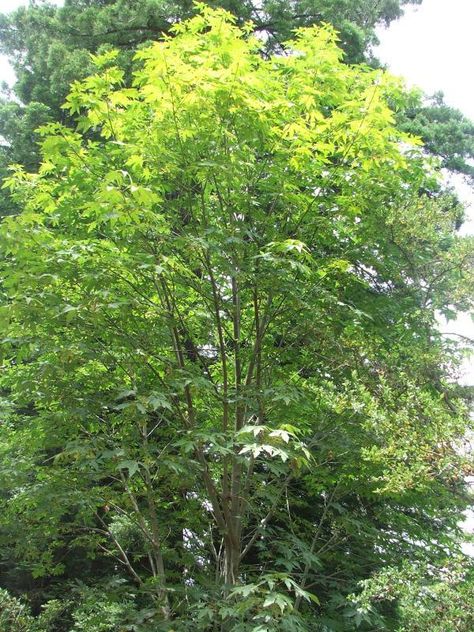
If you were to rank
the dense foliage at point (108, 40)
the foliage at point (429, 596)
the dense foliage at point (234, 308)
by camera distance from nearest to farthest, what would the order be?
the foliage at point (429, 596) → the dense foliage at point (234, 308) → the dense foliage at point (108, 40)

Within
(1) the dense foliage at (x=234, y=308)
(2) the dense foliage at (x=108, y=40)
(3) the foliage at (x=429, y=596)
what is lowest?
(3) the foliage at (x=429, y=596)

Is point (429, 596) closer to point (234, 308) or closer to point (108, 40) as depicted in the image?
point (234, 308)

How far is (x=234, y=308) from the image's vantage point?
4.16m

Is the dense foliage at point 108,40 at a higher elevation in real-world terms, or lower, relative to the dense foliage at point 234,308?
higher

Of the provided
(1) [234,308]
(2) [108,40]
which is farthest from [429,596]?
(2) [108,40]

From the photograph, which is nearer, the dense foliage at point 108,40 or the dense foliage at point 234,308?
the dense foliage at point 234,308

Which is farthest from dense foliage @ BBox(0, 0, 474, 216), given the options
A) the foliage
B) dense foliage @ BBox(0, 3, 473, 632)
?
the foliage

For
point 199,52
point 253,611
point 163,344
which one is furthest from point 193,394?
point 199,52

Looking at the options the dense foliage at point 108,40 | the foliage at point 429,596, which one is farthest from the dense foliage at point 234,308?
the dense foliage at point 108,40

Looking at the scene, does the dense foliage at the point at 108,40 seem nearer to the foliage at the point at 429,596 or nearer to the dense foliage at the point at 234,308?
the dense foliage at the point at 234,308

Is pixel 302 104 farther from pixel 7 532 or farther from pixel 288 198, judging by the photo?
pixel 7 532

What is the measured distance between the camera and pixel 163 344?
13.5 feet

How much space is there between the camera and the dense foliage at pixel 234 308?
3355 mm

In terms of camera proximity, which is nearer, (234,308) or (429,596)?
(429,596)
